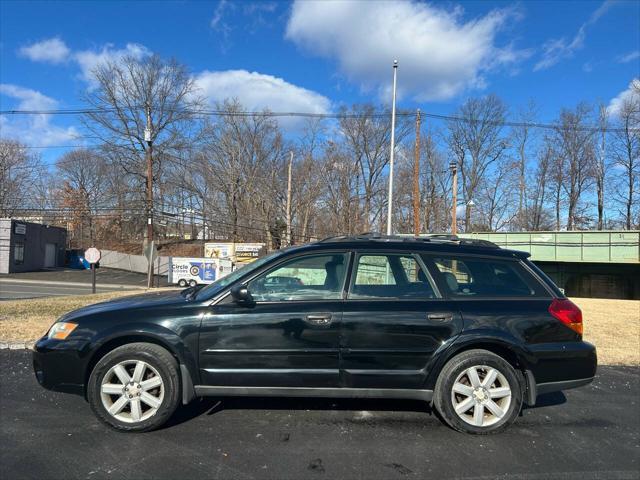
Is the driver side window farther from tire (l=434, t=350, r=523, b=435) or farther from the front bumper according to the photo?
the front bumper

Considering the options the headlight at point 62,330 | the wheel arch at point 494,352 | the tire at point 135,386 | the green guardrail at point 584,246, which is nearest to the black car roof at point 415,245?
the wheel arch at point 494,352

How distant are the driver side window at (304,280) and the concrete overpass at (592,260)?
109 ft

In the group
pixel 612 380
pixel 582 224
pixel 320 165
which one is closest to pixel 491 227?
pixel 582 224

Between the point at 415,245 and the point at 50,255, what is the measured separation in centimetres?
5237

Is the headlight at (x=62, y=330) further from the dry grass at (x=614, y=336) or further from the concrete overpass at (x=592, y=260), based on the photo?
the concrete overpass at (x=592, y=260)

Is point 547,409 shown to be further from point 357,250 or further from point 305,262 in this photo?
point 305,262

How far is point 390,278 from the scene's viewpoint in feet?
13.0

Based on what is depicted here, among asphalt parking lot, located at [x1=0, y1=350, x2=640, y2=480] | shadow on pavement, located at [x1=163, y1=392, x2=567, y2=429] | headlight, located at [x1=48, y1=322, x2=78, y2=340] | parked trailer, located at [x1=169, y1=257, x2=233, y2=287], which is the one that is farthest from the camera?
parked trailer, located at [x1=169, y1=257, x2=233, y2=287]

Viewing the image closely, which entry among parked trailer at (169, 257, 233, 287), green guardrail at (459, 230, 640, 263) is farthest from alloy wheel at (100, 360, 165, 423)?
green guardrail at (459, 230, 640, 263)

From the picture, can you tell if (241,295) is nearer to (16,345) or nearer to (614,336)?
(16,345)

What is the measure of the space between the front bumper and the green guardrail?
31.5 metres

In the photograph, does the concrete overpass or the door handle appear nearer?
the door handle

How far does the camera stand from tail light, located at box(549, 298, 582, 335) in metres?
3.88

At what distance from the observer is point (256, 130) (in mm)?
49531
